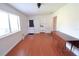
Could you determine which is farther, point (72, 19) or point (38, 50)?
point (38, 50)

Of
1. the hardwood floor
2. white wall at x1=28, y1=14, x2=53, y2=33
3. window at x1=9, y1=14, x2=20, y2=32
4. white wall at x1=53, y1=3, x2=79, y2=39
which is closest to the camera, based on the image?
white wall at x1=53, y1=3, x2=79, y2=39

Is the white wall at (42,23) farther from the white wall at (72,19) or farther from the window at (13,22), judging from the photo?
the white wall at (72,19)

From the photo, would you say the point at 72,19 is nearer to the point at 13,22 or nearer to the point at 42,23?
the point at 13,22

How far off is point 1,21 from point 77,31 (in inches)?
123

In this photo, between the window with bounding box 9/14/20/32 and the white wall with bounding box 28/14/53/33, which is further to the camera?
the white wall with bounding box 28/14/53/33

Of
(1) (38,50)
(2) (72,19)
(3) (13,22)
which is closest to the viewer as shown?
(2) (72,19)

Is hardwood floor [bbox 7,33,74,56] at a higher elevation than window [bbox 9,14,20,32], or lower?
lower

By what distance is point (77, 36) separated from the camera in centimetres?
279

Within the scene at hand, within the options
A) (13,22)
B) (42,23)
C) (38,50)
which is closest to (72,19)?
(38,50)

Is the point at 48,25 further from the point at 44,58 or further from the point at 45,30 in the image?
the point at 44,58

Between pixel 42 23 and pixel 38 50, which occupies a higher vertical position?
pixel 42 23

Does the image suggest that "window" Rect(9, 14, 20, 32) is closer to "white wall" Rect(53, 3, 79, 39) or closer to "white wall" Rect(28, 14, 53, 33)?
"white wall" Rect(53, 3, 79, 39)

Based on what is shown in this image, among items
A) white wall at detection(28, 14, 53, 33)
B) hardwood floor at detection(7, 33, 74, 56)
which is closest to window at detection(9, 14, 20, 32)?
hardwood floor at detection(7, 33, 74, 56)

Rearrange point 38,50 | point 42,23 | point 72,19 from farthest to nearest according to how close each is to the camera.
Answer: point 42,23, point 38,50, point 72,19
